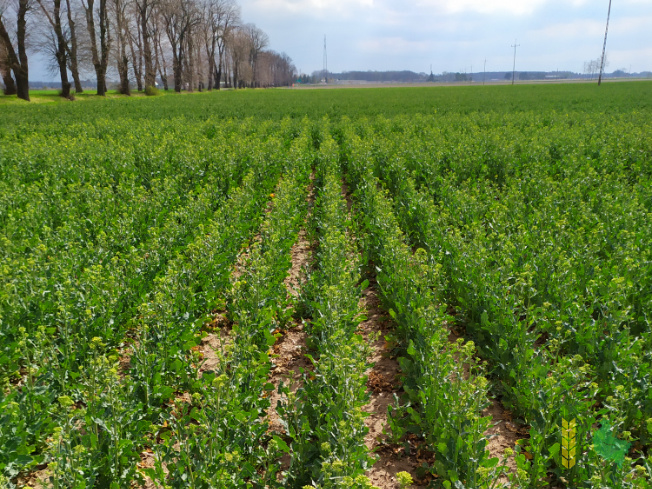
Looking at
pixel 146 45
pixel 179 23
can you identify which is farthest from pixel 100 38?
pixel 179 23

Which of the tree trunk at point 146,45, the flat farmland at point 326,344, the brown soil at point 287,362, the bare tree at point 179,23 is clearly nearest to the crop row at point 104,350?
the flat farmland at point 326,344

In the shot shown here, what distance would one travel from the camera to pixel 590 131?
51.9 ft

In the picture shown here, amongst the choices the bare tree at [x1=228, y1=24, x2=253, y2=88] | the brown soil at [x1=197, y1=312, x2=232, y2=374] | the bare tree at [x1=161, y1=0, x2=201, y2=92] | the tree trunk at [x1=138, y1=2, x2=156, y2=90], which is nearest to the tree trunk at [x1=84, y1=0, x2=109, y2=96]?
the tree trunk at [x1=138, y1=2, x2=156, y2=90]

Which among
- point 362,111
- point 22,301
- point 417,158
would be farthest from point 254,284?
point 362,111

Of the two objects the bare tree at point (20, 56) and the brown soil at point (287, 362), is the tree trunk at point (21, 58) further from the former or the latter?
the brown soil at point (287, 362)

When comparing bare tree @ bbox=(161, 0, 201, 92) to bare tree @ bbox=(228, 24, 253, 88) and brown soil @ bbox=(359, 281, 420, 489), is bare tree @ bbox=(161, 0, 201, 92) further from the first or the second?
brown soil @ bbox=(359, 281, 420, 489)

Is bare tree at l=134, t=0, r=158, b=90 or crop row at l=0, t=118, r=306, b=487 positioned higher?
bare tree at l=134, t=0, r=158, b=90

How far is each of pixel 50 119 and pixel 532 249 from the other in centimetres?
2367

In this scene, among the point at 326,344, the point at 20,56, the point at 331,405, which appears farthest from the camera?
the point at 20,56

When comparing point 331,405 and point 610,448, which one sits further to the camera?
point 331,405

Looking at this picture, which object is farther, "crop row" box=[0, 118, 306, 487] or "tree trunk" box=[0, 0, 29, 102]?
"tree trunk" box=[0, 0, 29, 102]

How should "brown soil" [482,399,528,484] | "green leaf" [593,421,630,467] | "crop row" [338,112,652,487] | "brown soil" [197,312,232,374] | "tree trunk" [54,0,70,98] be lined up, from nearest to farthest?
"green leaf" [593,421,630,467] < "crop row" [338,112,652,487] < "brown soil" [482,399,528,484] < "brown soil" [197,312,232,374] < "tree trunk" [54,0,70,98]

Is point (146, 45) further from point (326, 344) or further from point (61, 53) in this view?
point (326, 344)

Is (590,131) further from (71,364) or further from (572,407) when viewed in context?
(71,364)
